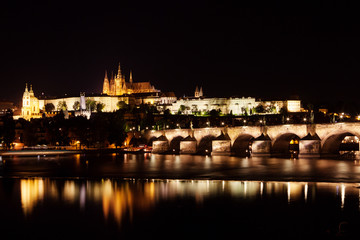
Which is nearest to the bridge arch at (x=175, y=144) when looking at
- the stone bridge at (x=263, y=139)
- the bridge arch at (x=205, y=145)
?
the stone bridge at (x=263, y=139)

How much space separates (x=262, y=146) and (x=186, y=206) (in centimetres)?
3505

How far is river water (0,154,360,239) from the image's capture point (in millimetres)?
19922

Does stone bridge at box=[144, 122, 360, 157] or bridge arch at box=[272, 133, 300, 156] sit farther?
bridge arch at box=[272, 133, 300, 156]

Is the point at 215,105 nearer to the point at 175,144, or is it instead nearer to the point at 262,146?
the point at 175,144

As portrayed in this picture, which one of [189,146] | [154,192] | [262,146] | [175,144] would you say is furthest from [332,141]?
[175,144]

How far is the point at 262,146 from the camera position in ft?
193

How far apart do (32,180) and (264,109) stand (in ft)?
420

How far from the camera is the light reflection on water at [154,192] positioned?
25.4 m

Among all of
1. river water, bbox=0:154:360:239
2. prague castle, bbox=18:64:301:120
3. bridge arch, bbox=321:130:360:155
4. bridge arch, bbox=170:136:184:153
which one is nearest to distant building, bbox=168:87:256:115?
prague castle, bbox=18:64:301:120

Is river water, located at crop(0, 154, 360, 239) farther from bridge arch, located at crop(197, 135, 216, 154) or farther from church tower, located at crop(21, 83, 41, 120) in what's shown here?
church tower, located at crop(21, 83, 41, 120)

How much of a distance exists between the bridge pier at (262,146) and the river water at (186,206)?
19767 millimetres

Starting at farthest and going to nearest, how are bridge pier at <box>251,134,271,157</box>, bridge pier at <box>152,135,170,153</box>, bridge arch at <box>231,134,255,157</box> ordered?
1. bridge pier at <box>152,135,170,153</box>
2. bridge arch at <box>231,134,255,157</box>
3. bridge pier at <box>251,134,271,157</box>

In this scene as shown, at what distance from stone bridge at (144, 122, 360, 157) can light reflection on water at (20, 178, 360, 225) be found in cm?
2072

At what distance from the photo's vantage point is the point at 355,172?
36594mm
